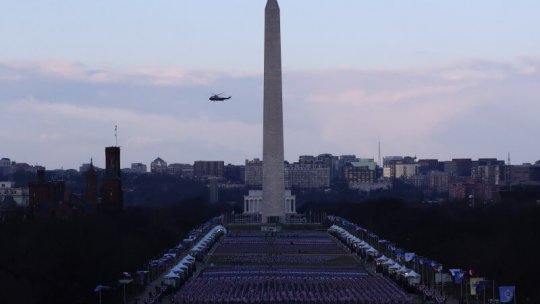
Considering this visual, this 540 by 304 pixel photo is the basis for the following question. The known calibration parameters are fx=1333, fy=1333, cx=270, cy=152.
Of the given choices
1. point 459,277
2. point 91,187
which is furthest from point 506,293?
point 91,187

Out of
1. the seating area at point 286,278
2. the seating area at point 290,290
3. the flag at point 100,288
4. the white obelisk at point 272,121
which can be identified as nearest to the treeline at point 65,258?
the flag at point 100,288

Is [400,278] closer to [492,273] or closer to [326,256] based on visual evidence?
[492,273]

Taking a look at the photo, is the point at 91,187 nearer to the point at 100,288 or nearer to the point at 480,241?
the point at 480,241

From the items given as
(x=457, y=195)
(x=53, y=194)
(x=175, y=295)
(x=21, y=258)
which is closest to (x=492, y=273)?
(x=175, y=295)

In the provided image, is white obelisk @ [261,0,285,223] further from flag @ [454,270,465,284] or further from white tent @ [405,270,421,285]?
flag @ [454,270,465,284]

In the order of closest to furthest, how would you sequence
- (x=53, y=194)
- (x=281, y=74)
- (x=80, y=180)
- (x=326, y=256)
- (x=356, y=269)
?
(x=356, y=269), (x=326, y=256), (x=53, y=194), (x=281, y=74), (x=80, y=180)

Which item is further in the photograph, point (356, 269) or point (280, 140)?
point (280, 140)
